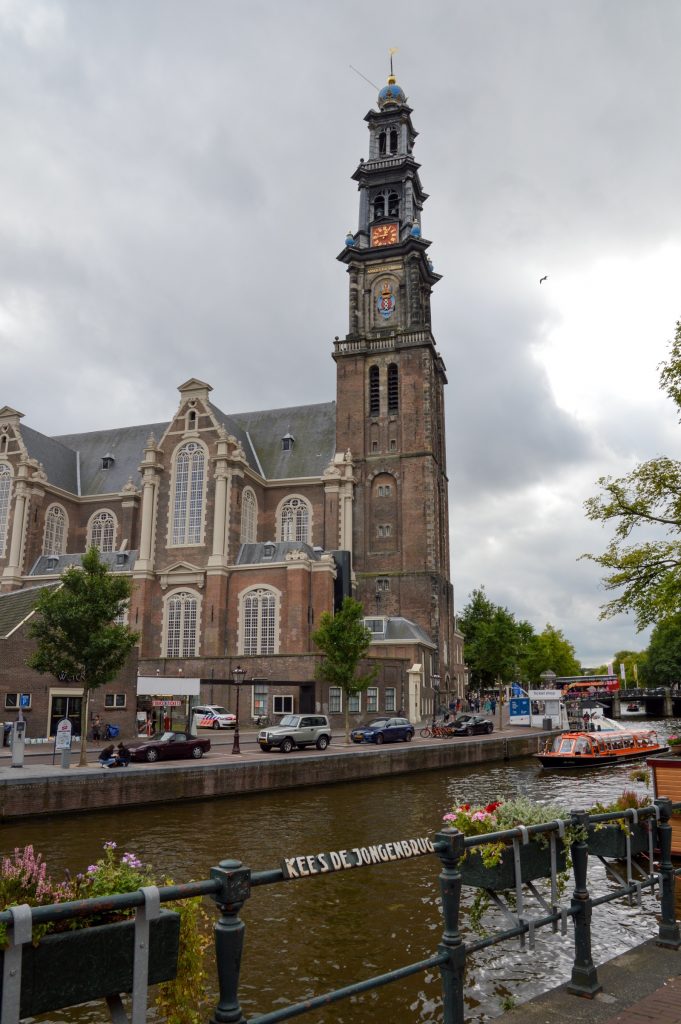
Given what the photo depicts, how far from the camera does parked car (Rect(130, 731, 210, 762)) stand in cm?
2947

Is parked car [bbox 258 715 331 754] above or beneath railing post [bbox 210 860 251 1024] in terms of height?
beneath

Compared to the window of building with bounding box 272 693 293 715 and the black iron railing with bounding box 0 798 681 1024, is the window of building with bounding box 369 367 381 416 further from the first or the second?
the black iron railing with bounding box 0 798 681 1024

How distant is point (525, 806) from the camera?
25.3 ft

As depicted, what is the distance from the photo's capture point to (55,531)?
6844cm

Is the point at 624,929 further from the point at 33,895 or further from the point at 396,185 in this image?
the point at 396,185

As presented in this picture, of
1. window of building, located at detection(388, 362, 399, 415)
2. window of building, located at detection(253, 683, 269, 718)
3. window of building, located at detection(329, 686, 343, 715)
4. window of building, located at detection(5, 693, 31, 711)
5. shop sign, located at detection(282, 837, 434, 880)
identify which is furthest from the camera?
window of building, located at detection(388, 362, 399, 415)

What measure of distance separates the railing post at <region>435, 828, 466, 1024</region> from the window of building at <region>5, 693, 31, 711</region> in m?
32.8

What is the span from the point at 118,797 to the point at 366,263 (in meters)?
62.2

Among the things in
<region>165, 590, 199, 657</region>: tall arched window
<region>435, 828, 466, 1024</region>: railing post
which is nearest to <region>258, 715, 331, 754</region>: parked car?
<region>165, 590, 199, 657</region>: tall arched window

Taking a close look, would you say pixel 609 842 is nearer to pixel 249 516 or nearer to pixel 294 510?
pixel 249 516

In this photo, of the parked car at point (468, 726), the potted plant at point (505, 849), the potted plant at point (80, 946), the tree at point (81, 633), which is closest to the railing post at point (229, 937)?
the potted plant at point (80, 946)

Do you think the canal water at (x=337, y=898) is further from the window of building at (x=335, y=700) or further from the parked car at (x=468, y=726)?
the window of building at (x=335, y=700)

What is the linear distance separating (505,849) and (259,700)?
142ft

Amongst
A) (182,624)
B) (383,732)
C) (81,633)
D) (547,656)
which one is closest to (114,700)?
(81,633)
